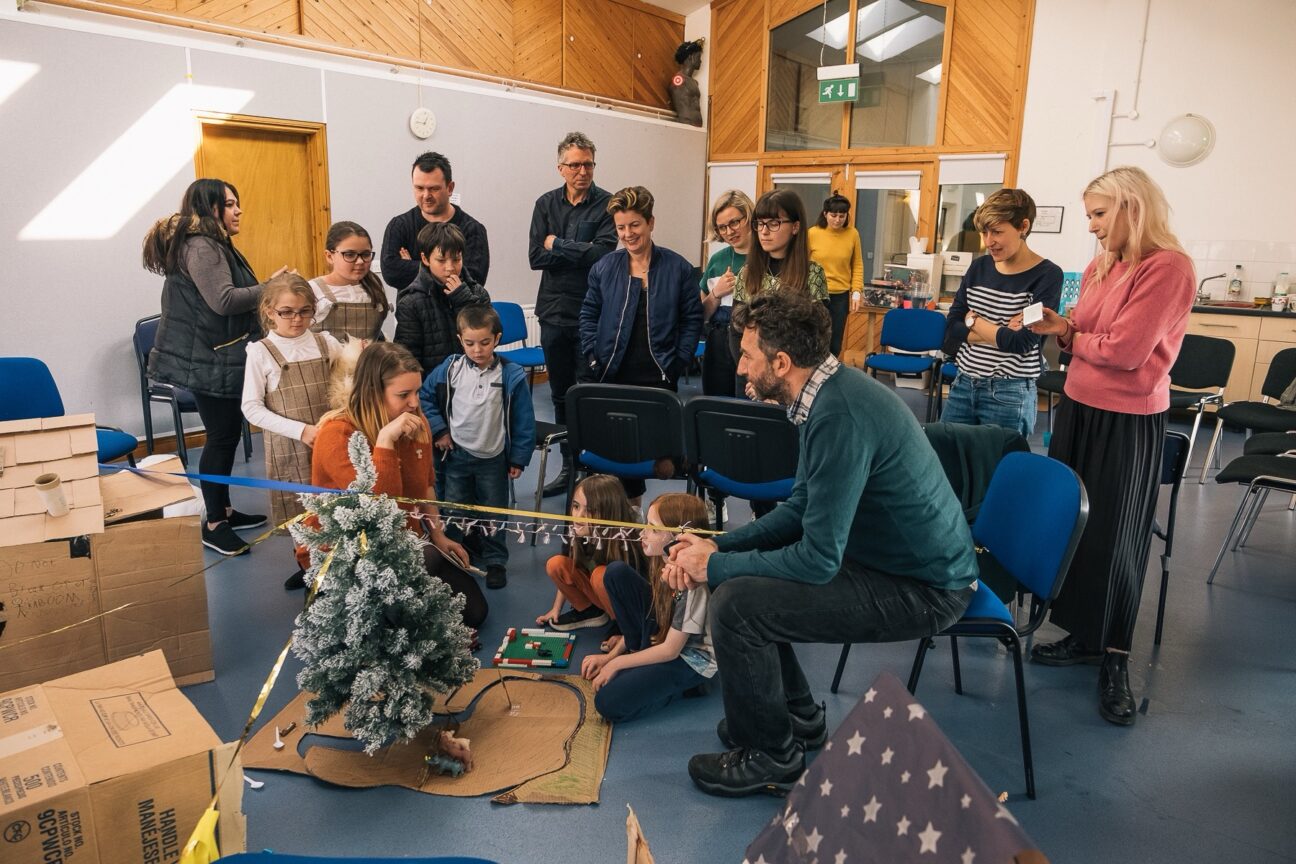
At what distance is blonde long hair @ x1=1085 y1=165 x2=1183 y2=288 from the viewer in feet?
8.47

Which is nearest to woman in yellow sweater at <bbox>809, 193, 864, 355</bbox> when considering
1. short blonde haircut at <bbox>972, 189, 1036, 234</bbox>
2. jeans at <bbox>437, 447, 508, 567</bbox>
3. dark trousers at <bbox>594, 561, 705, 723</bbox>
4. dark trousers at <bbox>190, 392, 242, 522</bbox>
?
short blonde haircut at <bbox>972, 189, 1036, 234</bbox>

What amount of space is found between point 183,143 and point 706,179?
5.69 meters

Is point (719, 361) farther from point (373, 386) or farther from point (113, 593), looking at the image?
point (113, 593)

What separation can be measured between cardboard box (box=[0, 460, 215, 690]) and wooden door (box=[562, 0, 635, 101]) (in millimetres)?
6459

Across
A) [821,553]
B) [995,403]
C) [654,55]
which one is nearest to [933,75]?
[654,55]

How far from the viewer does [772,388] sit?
7.30 ft

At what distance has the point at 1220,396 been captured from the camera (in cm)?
550

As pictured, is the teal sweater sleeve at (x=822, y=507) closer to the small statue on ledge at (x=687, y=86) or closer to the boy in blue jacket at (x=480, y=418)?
the boy in blue jacket at (x=480, y=418)

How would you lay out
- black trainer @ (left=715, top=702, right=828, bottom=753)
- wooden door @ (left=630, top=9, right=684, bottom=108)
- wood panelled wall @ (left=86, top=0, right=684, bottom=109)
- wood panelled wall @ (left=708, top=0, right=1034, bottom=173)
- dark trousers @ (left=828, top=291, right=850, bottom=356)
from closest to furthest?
black trainer @ (left=715, top=702, right=828, bottom=753) → dark trousers @ (left=828, top=291, right=850, bottom=356) → wood panelled wall @ (left=86, top=0, right=684, bottom=109) → wood panelled wall @ (left=708, top=0, right=1034, bottom=173) → wooden door @ (left=630, top=9, right=684, bottom=108)

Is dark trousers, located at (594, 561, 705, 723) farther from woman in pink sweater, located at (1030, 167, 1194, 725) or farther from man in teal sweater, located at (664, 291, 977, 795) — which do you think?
woman in pink sweater, located at (1030, 167, 1194, 725)

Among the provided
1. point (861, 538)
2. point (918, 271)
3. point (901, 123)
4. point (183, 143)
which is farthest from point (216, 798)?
point (901, 123)

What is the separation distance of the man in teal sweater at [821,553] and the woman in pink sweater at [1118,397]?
0.82 metres

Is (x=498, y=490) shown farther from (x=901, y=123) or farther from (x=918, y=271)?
(x=901, y=123)

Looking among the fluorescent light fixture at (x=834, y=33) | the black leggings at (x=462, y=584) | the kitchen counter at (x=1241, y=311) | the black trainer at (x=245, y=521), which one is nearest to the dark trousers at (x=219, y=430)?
the black trainer at (x=245, y=521)
